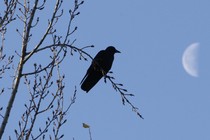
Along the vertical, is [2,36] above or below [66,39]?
above

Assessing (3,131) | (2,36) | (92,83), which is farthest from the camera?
(92,83)

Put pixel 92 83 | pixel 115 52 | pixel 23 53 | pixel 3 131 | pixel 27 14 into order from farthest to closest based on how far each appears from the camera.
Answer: pixel 115 52, pixel 92 83, pixel 27 14, pixel 23 53, pixel 3 131

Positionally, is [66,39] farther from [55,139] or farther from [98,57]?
[98,57]

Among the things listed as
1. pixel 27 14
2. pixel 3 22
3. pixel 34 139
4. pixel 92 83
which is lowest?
pixel 34 139

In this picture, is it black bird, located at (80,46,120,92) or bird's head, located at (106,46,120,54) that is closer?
black bird, located at (80,46,120,92)

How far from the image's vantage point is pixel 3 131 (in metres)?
3.98

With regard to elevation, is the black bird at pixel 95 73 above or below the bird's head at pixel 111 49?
below

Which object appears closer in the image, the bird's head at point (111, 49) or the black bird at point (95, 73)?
the black bird at point (95, 73)

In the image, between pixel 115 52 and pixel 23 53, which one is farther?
pixel 115 52

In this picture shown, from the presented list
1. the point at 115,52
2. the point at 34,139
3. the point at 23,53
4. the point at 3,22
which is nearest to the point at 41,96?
the point at 34,139

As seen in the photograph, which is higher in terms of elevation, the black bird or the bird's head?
the bird's head

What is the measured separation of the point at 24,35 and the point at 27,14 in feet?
2.32

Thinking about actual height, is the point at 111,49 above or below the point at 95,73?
above

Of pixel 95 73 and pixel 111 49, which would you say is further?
pixel 111 49
